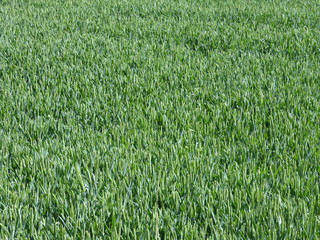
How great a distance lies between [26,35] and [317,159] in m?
3.92

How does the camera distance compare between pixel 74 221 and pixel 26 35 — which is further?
pixel 26 35

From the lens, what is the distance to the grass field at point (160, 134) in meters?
1.80

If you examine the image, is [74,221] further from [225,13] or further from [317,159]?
[225,13]

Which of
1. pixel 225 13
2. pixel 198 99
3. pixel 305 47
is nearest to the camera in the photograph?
pixel 198 99

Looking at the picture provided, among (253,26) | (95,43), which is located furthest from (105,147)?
(253,26)

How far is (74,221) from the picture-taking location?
1.78 m

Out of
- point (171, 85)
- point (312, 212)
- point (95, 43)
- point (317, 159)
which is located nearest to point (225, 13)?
point (95, 43)

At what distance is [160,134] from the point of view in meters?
2.64

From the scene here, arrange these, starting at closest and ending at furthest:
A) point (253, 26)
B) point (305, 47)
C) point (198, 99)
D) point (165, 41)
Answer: point (198, 99), point (305, 47), point (165, 41), point (253, 26)

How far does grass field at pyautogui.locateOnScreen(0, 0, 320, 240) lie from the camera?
180 centimetres

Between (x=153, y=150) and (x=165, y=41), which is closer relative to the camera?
(x=153, y=150)

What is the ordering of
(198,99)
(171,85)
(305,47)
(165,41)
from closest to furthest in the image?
(198,99) → (171,85) → (305,47) → (165,41)

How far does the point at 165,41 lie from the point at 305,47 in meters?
1.42

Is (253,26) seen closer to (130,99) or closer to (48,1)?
(130,99)
